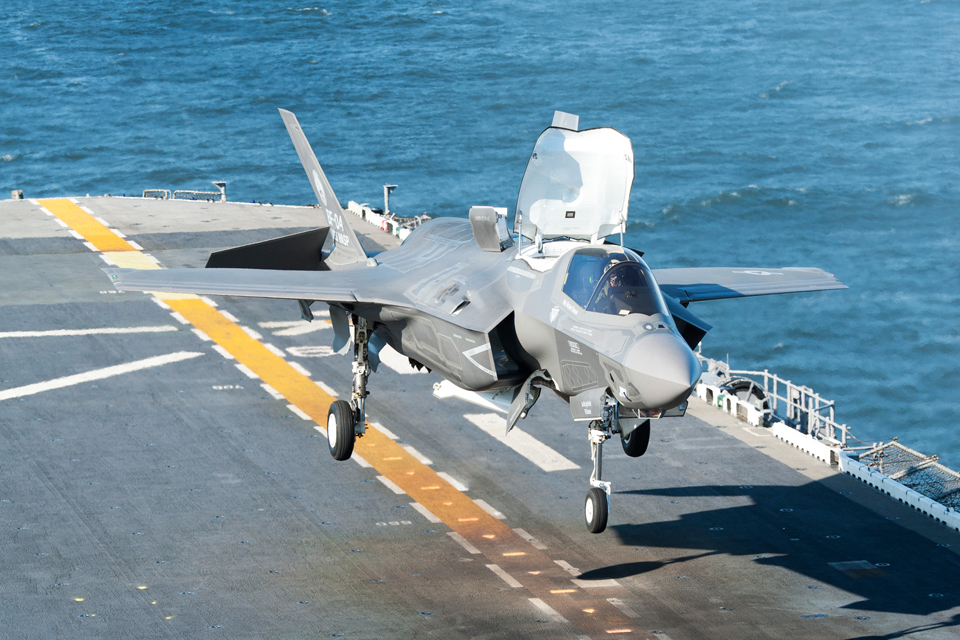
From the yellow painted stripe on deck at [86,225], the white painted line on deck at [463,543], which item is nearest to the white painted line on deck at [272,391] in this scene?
the white painted line on deck at [463,543]

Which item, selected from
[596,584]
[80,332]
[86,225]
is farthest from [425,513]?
[86,225]

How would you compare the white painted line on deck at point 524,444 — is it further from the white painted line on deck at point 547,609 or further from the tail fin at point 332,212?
the tail fin at point 332,212

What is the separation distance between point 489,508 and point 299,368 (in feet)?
39.9

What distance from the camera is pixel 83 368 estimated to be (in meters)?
40.5

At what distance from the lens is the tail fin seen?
31.3 metres

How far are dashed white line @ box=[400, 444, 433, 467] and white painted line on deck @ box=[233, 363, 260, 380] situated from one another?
762cm

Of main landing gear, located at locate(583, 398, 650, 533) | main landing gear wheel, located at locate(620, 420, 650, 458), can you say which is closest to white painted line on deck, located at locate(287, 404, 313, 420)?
main landing gear wheel, located at locate(620, 420, 650, 458)

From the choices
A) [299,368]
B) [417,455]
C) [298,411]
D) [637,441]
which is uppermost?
[637,441]

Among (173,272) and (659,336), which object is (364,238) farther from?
(659,336)

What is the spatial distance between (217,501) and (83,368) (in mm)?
11634

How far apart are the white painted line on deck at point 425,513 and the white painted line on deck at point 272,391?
28.9 ft

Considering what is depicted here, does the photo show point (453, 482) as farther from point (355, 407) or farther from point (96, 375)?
point (96, 375)

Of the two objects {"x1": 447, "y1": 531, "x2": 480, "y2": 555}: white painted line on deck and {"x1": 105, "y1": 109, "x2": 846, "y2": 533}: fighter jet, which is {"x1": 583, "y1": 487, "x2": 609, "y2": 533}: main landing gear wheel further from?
{"x1": 447, "y1": 531, "x2": 480, "y2": 555}: white painted line on deck

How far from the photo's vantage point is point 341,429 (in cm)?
2991
